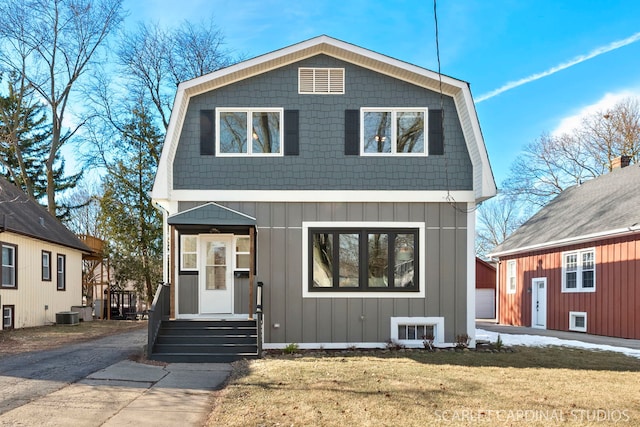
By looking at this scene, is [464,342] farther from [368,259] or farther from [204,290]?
[204,290]

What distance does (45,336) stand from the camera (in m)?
13.7

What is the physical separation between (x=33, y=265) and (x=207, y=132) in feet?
32.2

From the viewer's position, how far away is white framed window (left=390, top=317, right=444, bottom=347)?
419 inches

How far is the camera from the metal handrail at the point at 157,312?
9211 millimetres

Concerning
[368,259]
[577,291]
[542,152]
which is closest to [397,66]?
[368,259]

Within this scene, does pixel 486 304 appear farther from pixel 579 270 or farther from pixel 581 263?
A: pixel 581 263

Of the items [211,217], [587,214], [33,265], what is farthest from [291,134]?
[33,265]

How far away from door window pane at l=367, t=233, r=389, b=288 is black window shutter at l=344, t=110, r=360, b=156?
1843 mm

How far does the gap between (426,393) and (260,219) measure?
545cm

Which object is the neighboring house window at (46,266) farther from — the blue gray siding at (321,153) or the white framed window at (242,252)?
the white framed window at (242,252)

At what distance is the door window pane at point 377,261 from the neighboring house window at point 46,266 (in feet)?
41.3

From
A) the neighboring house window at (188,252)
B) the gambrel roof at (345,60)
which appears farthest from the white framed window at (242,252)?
the gambrel roof at (345,60)

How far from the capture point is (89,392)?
6.64 m

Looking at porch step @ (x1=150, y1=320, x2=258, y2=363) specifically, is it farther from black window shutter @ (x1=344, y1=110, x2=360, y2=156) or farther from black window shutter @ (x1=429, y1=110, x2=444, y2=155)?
black window shutter @ (x1=429, y1=110, x2=444, y2=155)
